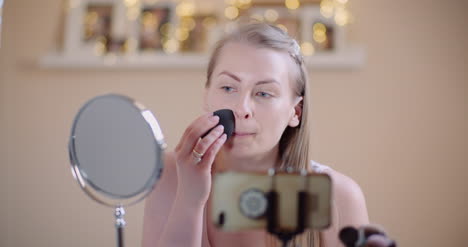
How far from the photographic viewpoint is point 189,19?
170 cm

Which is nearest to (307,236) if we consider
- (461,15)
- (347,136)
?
(347,136)

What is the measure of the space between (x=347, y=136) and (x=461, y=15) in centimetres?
63

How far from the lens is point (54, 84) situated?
1.79 meters

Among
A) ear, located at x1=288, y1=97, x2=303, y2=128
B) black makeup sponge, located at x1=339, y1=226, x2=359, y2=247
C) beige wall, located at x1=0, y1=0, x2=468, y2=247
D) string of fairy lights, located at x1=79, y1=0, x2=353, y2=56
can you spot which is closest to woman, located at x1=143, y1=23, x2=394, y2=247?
ear, located at x1=288, y1=97, x2=303, y2=128

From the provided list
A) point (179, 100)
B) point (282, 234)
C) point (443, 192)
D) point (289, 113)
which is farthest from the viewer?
point (179, 100)

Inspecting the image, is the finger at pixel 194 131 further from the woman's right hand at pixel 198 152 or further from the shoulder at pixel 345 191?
the shoulder at pixel 345 191

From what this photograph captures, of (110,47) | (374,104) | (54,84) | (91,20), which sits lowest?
(374,104)

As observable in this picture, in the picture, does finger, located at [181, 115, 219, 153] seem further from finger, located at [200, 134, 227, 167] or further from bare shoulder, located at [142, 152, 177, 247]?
bare shoulder, located at [142, 152, 177, 247]

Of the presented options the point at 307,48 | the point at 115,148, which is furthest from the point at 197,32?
the point at 115,148

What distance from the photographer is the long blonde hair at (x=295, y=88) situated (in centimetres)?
90

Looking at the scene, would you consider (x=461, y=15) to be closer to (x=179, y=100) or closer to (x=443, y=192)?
(x=443, y=192)

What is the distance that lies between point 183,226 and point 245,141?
0.69ft

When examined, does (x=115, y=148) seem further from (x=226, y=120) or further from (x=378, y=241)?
(x=378, y=241)

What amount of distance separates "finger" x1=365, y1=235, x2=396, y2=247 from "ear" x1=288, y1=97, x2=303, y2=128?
0.50 m
